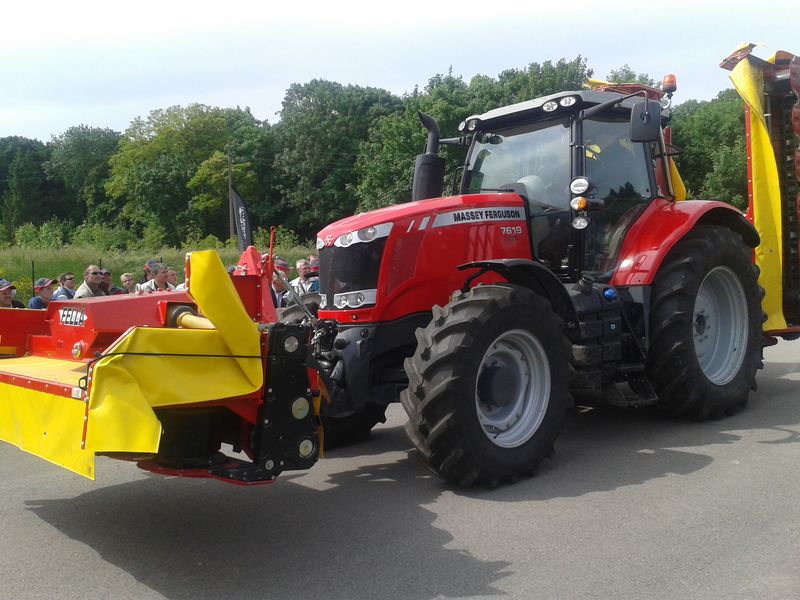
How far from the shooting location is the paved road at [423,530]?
3.44m

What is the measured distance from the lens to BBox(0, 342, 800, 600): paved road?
3.44 m

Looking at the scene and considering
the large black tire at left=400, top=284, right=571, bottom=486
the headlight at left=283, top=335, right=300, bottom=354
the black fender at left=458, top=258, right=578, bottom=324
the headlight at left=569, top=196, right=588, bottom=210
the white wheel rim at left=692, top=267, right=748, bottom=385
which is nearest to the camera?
the headlight at left=283, top=335, right=300, bottom=354

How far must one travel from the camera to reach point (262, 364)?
3783 millimetres

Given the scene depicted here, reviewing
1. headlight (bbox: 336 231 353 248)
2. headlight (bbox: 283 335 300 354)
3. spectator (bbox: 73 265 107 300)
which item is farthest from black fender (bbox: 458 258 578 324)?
spectator (bbox: 73 265 107 300)

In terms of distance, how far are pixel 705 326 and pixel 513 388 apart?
254cm

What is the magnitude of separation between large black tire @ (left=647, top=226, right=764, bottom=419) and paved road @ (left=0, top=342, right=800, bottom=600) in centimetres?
45

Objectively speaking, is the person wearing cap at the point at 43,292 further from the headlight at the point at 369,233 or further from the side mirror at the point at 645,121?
the side mirror at the point at 645,121

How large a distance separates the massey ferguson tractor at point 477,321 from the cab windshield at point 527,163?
2 centimetres

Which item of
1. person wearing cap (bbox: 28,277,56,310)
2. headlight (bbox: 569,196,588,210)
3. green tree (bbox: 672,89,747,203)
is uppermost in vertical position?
green tree (bbox: 672,89,747,203)

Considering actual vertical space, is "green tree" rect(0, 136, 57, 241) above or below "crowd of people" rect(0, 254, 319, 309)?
above

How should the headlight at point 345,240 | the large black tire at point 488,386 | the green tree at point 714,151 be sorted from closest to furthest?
the large black tire at point 488,386 → the headlight at point 345,240 → the green tree at point 714,151

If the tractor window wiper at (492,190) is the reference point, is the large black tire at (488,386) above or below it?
below

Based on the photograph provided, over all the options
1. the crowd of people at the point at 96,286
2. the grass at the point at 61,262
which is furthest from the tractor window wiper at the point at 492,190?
the grass at the point at 61,262

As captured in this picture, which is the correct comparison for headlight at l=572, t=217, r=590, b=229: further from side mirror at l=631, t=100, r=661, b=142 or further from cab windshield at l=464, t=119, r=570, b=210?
side mirror at l=631, t=100, r=661, b=142
